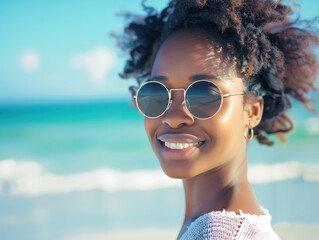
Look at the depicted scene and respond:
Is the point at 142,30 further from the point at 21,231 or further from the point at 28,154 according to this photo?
the point at 28,154

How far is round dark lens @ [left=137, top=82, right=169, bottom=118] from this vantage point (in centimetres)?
234

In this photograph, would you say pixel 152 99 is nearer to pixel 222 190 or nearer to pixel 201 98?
pixel 201 98

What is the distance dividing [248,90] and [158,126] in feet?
2.00

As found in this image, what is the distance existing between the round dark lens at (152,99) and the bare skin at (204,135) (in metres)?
0.04

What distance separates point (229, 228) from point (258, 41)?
116 cm

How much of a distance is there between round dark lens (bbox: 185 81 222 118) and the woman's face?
0.12ft

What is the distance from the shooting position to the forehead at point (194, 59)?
7.45ft

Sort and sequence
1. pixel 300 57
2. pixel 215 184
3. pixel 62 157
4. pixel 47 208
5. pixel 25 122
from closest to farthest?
1. pixel 215 184
2. pixel 300 57
3. pixel 47 208
4. pixel 62 157
5. pixel 25 122

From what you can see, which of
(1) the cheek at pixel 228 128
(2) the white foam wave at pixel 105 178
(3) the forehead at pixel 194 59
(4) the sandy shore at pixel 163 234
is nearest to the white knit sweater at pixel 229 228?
(1) the cheek at pixel 228 128

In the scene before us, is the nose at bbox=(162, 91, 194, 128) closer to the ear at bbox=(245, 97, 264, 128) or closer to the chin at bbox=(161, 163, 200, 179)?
the chin at bbox=(161, 163, 200, 179)

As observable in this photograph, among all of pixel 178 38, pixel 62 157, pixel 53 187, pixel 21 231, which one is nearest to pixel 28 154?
pixel 62 157

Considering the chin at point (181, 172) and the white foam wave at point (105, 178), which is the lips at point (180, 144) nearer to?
the chin at point (181, 172)

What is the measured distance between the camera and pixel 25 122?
19812mm


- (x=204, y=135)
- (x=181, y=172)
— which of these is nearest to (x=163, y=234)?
(x=181, y=172)
